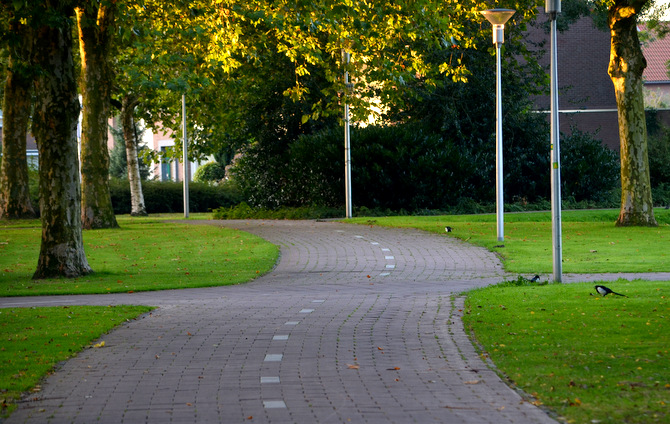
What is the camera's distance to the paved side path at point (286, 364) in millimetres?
5949

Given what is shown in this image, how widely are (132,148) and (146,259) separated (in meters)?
23.5

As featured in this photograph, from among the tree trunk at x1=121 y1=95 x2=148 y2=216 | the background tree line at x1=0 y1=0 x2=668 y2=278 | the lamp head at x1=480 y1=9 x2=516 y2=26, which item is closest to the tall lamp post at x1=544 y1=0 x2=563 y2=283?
the background tree line at x1=0 y1=0 x2=668 y2=278

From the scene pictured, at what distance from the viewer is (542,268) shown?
16.2m

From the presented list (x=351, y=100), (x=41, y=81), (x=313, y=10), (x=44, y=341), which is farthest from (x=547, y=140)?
(x=44, y=341)

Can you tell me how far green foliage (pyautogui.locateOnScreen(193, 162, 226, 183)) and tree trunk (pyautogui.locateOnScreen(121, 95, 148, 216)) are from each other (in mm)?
12991

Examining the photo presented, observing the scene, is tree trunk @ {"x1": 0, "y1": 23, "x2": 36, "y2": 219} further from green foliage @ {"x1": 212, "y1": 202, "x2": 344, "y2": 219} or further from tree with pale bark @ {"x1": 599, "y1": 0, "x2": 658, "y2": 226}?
tree with pale bark @ {"x1": 599, "y1": 0, "x2": 658, "y2": 226}

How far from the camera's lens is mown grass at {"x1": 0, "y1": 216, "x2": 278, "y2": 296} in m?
15.1

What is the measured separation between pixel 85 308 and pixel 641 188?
17.4 m

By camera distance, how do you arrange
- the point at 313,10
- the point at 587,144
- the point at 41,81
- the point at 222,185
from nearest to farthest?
the point at 41,81 < the point at 313,10 < the point at 587,144 < the point at 222,185

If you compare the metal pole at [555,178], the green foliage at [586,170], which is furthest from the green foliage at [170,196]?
the metal pole at [555,178]

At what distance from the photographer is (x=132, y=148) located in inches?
1667

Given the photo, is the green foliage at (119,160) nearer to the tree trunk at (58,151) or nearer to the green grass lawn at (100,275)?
the green grass lawn at (100,275)

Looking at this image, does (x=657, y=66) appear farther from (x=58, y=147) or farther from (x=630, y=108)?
(x=58, y=147)

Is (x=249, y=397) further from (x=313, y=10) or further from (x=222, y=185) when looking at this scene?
(x=222, y=185)
